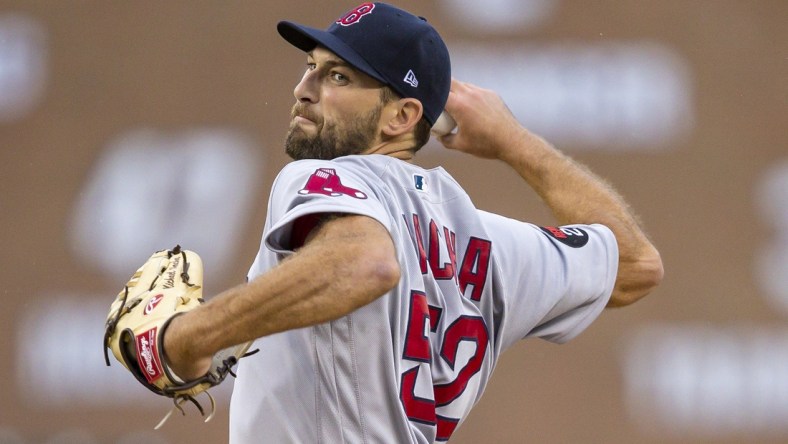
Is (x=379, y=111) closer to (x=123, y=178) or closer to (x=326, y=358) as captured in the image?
(x=326, y=358)

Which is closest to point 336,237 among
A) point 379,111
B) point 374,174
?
point 374,174

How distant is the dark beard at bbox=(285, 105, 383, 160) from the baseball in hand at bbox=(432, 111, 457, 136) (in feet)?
1.26

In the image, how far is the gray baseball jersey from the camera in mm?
1770

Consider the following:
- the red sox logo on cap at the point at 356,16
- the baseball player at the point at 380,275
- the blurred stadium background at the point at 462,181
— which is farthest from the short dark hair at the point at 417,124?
the blurred stadium background at the point at 462,181

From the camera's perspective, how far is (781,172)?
4.71 m

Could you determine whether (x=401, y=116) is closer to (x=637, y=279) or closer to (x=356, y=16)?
(x=356, y=16)

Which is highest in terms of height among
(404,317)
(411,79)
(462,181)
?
(411,79)

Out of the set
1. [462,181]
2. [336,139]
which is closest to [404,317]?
[336,139]

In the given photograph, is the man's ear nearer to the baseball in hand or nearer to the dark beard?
the dark beard

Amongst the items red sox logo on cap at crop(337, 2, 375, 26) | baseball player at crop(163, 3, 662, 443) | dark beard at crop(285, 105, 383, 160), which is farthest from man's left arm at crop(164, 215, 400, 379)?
red sox logo on cap at crop(337, 2, 375, 26)

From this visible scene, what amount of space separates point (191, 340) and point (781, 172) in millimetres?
3641

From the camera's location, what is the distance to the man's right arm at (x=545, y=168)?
237 centimetres

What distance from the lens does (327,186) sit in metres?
1.69

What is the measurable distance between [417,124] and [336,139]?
0.17 metres
